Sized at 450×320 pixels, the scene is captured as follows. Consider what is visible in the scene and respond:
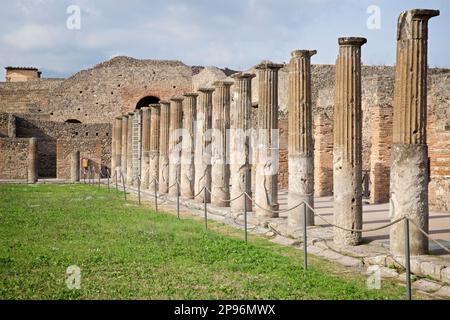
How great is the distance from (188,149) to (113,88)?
22521 mm

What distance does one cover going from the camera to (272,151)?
1267 centimetres

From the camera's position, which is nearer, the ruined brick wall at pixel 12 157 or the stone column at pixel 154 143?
the stone column at pixel 154 143

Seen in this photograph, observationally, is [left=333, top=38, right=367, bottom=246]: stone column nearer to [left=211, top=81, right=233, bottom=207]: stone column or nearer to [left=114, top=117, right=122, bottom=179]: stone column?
[left=211, top=81, right=233, bottom=207]: stone column

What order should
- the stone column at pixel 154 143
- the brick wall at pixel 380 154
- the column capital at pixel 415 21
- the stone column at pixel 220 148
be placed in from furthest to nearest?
the stone column at pixel 154 143
the brick wall at pixel 380 154
the stone column at pixel 220 148
the column capital at pixel 415 21

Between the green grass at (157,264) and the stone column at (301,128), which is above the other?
the stone column at (301,128)

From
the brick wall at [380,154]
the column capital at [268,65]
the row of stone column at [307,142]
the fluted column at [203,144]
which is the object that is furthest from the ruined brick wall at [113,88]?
the column capital at [268,65]

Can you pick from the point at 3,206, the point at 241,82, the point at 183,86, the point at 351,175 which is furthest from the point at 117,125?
the point at 351,175

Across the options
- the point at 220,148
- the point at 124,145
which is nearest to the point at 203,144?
the point at 220,148

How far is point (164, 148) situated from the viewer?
21109 millimetres

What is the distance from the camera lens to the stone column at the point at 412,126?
7.84 m

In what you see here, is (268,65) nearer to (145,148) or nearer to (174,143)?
(174,143)

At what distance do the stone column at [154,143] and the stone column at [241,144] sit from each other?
28.2 ft

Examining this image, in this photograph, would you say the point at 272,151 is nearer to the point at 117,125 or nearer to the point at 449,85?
the point at 449,85

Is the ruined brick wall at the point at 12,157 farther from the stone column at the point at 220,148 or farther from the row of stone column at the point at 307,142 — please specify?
the stone column at the point at 220,148
